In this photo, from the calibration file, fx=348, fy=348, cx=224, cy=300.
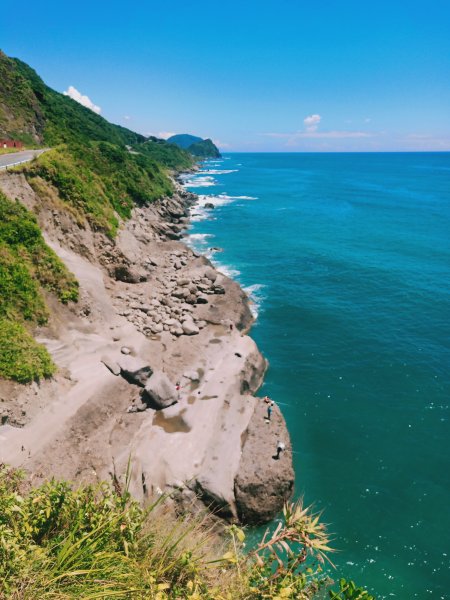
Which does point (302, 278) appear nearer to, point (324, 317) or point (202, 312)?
point (324, 317)

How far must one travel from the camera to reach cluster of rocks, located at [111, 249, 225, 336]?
29500 mm

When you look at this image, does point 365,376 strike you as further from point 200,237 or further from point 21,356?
point 200,237

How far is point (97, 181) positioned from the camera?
142ft

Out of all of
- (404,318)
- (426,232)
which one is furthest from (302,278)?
(426,232)

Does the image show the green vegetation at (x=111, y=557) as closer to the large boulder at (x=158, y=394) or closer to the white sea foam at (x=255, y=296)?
the large boulder at (x=158, y=394)

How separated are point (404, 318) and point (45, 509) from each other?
37.2 metres

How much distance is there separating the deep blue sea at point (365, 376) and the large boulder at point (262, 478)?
1765 millimetres

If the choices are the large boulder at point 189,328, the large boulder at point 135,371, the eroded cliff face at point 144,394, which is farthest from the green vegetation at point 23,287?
the large boulder at point 189,328

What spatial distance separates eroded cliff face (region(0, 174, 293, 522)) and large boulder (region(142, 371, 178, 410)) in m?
0.06

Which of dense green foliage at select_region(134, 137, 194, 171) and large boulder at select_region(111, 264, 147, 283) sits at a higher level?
dense green foliage at select_region(134, 137, 194, 171)

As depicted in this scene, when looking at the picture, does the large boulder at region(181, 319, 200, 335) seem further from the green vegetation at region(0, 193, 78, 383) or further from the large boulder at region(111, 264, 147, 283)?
the green vegetation at region(0, 193, 78, 383)

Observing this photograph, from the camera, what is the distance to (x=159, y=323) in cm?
2981

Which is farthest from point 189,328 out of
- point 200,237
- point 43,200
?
point 200,237

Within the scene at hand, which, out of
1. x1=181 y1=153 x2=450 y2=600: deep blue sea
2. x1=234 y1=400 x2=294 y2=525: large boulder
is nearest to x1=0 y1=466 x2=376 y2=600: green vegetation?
x1=234 y1=400 x2=294 y2=525: large boulder
